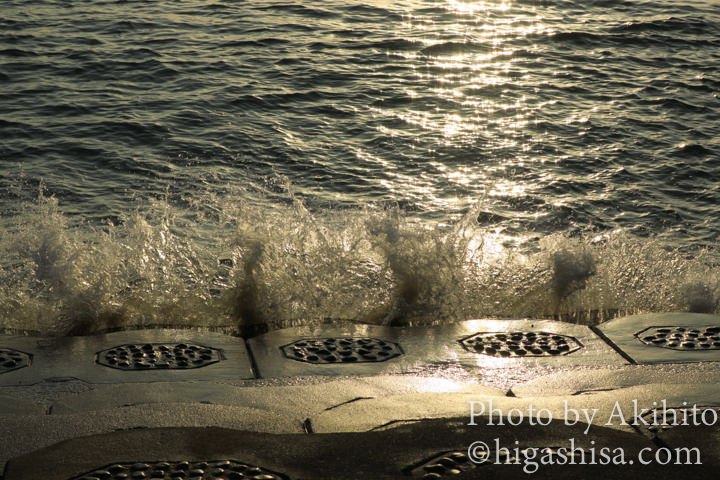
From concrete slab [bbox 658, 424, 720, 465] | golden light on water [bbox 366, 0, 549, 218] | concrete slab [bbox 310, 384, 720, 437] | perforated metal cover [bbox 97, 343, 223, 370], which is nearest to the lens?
concrete slab [bbox 658, 424, 720, 465]

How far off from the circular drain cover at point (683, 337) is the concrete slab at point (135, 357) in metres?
2.29

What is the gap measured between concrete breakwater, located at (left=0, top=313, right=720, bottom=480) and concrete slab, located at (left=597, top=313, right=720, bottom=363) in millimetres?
17

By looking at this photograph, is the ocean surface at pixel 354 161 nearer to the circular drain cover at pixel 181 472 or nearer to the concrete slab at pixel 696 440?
the concrete slab at pixel 696 440

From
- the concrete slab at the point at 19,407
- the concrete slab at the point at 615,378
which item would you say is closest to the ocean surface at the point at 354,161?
the concrete slab at the point at 615,378

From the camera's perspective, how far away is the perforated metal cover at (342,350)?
174 inches

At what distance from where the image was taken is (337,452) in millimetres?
2832

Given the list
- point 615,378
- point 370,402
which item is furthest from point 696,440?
point 370,402

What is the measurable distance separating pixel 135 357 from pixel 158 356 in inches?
4.6

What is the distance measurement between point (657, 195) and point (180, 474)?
329 inches

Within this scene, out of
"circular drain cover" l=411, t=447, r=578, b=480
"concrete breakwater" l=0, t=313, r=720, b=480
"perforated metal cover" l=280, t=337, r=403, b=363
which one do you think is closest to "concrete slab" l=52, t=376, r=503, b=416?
"concrete breakwater" l=0, t=313, r=720, b=480

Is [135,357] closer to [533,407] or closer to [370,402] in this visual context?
[370,402]

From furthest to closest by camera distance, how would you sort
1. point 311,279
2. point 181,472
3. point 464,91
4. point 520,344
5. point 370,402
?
point 464,91 < point 311,279 < point 520,344 < point 370,402 < point 181,472

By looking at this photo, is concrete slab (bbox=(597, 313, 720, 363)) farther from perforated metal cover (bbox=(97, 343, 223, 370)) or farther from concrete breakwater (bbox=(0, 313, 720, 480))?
perforated metal cover (bbox=(97, 343, 223, 370))

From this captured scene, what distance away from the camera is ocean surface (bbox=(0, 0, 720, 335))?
5730mm
